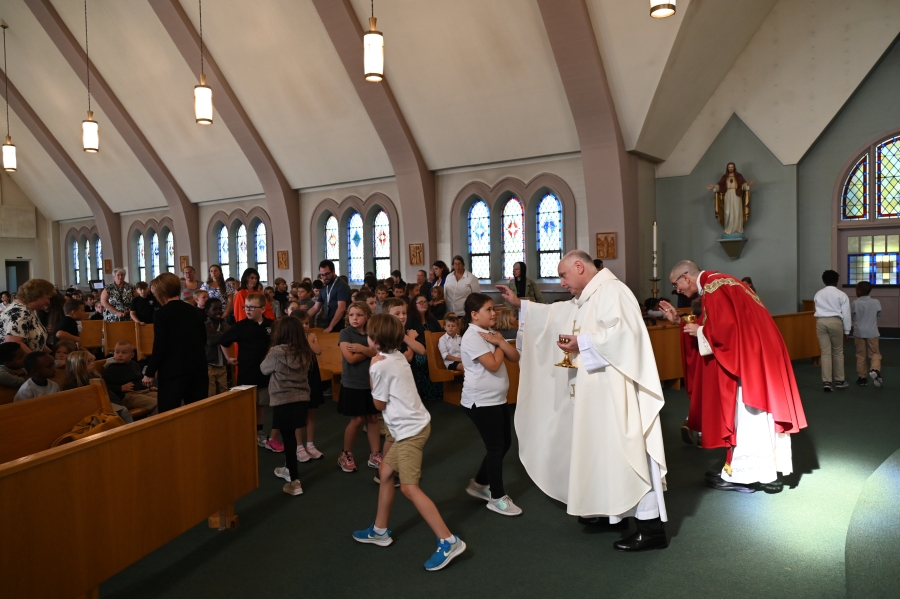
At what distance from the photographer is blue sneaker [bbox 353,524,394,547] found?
4.00 metres

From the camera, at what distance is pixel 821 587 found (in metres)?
3.41

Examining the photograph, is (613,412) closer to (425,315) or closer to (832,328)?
(425,315)

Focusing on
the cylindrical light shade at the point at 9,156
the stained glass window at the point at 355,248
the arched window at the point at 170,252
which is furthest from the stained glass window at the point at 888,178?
the arched window at the point at 170,252

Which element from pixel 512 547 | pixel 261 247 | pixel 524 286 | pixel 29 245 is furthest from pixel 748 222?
pixel 29 245

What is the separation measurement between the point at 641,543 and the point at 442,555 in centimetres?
119

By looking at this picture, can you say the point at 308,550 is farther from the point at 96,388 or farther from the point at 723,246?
the point at 723,246

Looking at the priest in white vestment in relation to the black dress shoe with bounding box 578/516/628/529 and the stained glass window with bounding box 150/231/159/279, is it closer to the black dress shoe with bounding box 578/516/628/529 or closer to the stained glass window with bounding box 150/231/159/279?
the black dress shoe with bounding box 578/516/628/529

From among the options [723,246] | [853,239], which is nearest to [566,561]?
[723,246]

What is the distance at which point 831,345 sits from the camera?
850cm

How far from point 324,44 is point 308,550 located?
1151 cm

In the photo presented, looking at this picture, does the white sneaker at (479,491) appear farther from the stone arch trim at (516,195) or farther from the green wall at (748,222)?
the green wall at (748,222)

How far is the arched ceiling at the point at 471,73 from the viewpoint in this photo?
11320 mm

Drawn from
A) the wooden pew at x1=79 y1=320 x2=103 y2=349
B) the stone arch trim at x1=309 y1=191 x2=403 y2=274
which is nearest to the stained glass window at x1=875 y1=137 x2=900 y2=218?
the stone arch trim at x1=309 y1=191 x2=403 y2=274

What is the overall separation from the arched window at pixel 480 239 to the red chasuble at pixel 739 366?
10.1 metres
